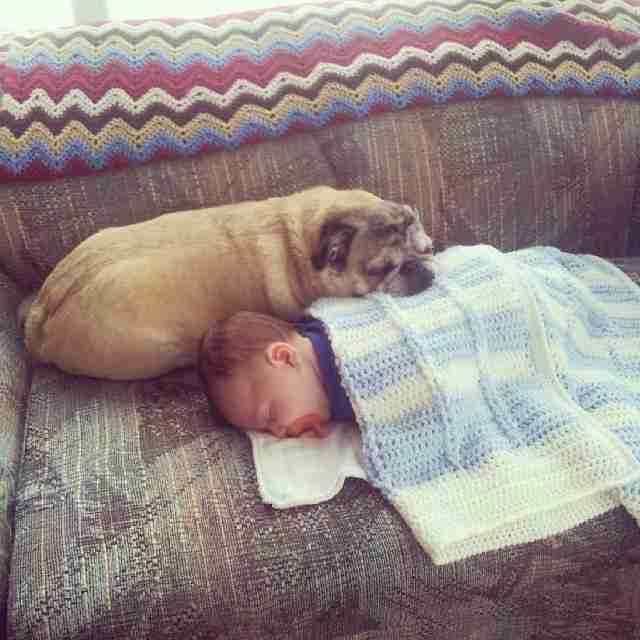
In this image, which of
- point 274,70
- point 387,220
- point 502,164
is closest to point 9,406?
point 387,220

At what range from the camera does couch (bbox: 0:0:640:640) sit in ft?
3.15

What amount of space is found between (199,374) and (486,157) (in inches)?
33.6

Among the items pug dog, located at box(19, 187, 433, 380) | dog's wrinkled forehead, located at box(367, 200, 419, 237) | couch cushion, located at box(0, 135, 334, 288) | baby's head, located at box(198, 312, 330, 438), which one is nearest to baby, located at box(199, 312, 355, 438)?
baby's head, located at box(198, 312, 330, 438)

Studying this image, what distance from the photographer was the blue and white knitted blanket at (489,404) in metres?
1.01

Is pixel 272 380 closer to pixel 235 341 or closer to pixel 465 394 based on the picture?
pixel 235 341

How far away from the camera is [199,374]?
4.08ft

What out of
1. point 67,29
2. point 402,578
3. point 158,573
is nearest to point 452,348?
point 402,578

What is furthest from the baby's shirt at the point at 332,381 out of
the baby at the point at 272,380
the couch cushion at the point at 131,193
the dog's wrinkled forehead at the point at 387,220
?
the couch cushion at the point at 131,193

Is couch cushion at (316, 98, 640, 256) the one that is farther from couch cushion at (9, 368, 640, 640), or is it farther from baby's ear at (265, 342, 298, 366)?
couch cushion at (9, 368, 640, 640)

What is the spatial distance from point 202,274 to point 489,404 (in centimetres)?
61

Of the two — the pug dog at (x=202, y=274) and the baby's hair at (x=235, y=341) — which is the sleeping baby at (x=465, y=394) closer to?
the baby's hair at (x=235, y=341)

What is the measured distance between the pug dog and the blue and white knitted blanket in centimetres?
14

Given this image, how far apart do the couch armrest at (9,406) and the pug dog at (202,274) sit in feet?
0.12

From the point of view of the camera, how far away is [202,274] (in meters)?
1.38
